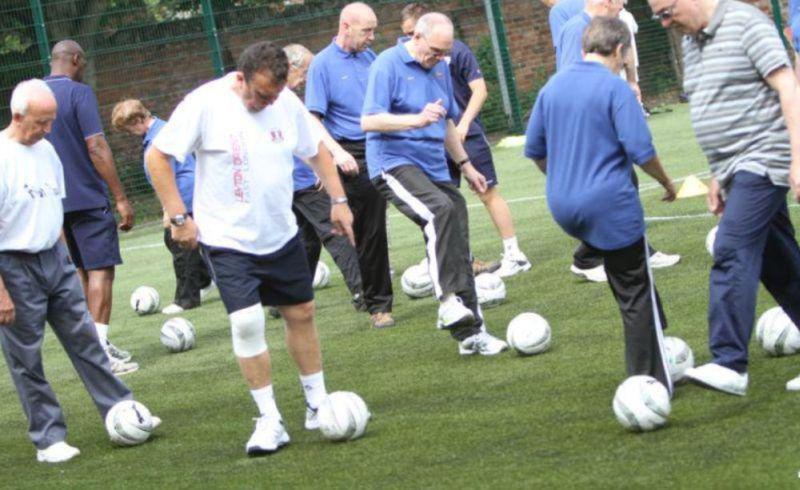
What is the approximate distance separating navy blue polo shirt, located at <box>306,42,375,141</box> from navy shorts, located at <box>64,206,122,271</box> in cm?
182

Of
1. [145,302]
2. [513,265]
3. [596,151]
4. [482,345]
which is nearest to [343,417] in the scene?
[596,151]

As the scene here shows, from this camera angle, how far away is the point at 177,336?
12078 millimetres

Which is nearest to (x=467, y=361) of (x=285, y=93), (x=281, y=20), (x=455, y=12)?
(x=285, y=93)

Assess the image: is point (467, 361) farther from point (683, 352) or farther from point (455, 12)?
point (455, 12)

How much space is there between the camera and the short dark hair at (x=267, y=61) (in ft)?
24.6

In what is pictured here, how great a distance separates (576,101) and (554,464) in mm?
1809

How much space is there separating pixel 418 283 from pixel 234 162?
16.5ft

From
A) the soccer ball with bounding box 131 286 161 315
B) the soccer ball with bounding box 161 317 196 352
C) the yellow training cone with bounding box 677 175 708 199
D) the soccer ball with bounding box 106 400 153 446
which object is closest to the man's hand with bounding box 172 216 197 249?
the soccer ball with bounding box 106 400 153 446

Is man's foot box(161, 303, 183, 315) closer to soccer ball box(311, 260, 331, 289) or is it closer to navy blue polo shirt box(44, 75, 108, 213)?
soccer ball box(311, 260, 331, 289)

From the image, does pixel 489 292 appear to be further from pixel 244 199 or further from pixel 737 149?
pixel 737 149

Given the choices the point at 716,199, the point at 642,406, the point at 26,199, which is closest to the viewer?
the point at 642,406

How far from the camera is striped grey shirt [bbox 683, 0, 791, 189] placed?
716 cm

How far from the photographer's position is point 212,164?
780 cm

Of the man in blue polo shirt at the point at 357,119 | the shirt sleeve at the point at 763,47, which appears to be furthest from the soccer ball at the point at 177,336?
the shirt sleeve at the point at 763,47
